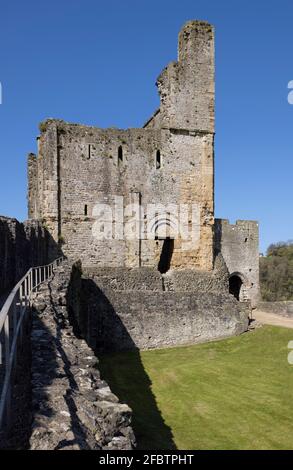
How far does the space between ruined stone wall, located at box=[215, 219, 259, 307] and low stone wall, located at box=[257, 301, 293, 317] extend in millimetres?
1589

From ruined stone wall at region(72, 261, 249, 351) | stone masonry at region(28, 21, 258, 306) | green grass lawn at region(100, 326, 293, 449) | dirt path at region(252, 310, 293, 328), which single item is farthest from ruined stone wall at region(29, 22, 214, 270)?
green grass lawn at region(100, 326, 293, 449)

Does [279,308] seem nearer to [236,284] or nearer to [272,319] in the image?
[272,319]

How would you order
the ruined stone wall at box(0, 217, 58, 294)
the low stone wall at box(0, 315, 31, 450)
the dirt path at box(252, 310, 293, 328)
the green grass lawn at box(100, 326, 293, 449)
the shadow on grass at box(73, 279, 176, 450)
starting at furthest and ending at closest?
the dirt path at box(252, 310, 293, 328), the ruined stone wall at box(0, 217, 58, 294), the shadow on grass at box(73, 279, 176, 450), the green grass lawn at box(100, 326, 293, 449), the low stone wall at box(0, 315, 31, 450)

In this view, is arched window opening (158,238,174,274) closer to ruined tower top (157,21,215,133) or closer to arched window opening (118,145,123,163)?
arched window opening (118,145,123,163)

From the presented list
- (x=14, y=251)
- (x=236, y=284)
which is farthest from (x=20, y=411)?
(x=236, y=284)

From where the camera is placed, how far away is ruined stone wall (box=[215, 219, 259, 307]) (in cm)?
3138

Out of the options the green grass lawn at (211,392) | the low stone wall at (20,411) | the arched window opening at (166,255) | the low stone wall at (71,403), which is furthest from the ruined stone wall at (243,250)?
→ the low stone wall at (20,411)

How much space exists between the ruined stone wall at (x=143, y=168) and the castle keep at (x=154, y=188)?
0.05m

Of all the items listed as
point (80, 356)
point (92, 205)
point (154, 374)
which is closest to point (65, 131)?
point (92, 205)

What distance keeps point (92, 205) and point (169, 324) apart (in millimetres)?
8421

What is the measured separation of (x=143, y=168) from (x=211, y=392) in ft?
49.8

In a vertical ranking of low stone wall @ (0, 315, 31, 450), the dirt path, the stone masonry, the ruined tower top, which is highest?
the ruined tower top

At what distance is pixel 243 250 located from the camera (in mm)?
32094
